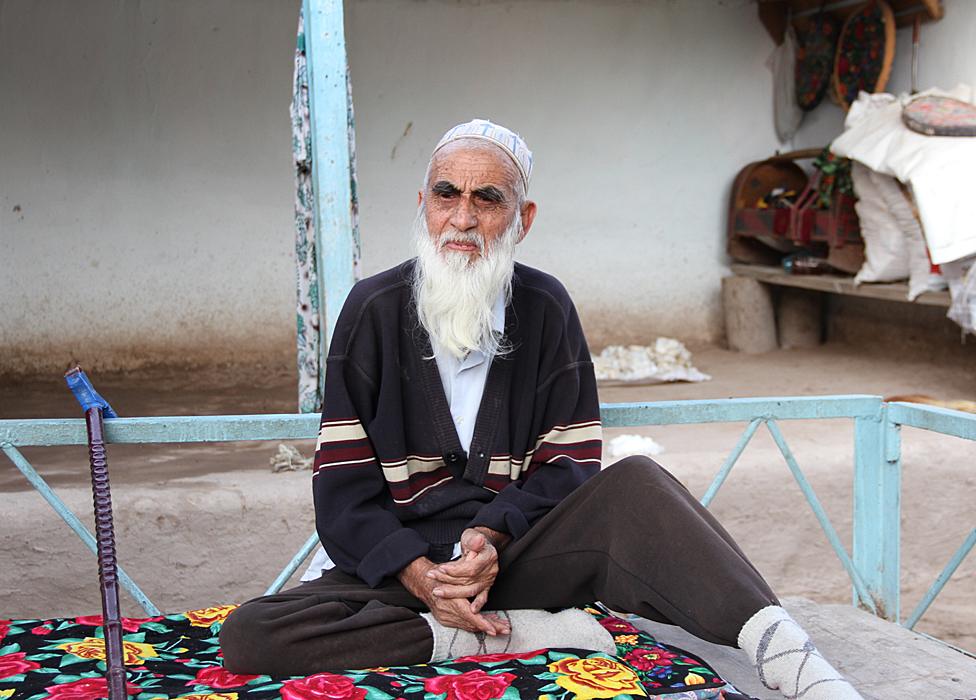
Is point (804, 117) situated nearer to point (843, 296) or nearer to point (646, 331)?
point (843, 296)

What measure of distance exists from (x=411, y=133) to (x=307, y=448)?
2.43m

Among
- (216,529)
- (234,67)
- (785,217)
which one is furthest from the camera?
(785,217)

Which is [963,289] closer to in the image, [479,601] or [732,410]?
[732,410]

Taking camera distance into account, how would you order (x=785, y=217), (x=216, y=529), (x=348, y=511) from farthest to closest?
(x=785, y=217)
(x=216, y=529)
(x=348, y=511)

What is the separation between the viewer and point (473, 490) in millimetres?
2227

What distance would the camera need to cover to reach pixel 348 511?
2.12 meters

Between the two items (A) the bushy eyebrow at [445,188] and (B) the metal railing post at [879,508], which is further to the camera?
(B) the metal railing post at [879,508]

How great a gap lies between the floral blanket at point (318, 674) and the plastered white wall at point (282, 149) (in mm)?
3865

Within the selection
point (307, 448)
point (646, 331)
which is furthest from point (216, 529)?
point (646, 331)

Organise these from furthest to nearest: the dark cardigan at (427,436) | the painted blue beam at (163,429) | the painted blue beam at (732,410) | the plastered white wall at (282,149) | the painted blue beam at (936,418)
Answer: the plastered white wall at (282,149)
the painted blue beam at (732,410)
the painted blue beam at (936,418)
the painted blue beam at (163,429)
the dark cardigan at (427,436)

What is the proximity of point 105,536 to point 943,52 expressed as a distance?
17.0ft

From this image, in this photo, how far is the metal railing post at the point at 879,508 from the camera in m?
2.77

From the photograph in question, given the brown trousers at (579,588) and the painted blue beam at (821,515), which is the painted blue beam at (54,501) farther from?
the painted blue beam at (821,515)

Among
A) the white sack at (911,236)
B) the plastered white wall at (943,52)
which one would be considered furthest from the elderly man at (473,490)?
the plastered white wall at (943,52)
